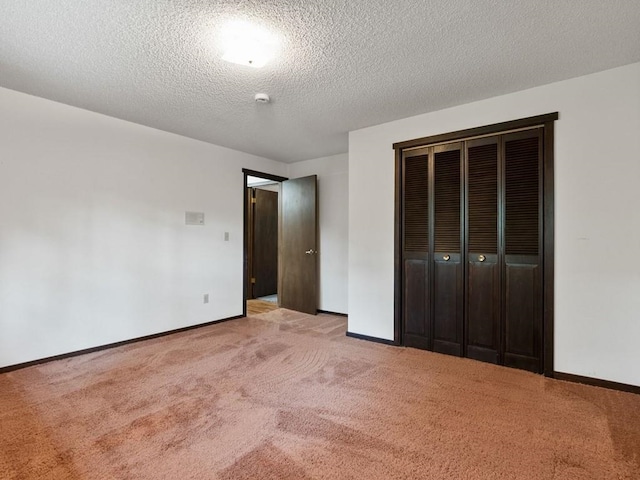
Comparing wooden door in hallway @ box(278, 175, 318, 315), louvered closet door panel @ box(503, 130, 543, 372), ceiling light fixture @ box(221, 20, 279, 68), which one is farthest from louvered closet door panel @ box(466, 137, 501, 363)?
wooden door in hallway @ box(278, 175, 318, 315)

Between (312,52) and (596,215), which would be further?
(596,215)

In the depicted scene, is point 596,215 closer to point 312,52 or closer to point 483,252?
point 483,252

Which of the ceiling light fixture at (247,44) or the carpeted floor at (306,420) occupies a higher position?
the ceiling light fixture at (247,44)

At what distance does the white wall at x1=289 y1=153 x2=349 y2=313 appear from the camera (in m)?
5.00

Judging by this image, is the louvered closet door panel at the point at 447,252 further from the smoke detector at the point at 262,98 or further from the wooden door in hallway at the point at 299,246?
the wooden door in hallway at the point at 299,246

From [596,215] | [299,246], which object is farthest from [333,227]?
[596,215]

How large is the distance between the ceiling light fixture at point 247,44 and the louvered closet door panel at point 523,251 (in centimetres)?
213

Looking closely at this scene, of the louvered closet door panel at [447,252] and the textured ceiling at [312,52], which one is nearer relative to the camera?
the textured ceiling at [312,52]

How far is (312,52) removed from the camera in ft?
7.43

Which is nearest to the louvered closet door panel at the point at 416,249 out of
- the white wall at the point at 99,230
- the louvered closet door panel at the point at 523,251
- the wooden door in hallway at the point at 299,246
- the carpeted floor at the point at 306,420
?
the carpeted floor at the point at 306,420

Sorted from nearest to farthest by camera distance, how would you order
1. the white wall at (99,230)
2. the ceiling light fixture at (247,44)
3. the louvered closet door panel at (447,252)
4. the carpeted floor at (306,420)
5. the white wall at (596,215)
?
the carpeted floor at (306,420) → the ceiling light fixture at (247,44) → the white wall at (596,215) → the white wall at (99,230) → the louvered closet door panel at (447,252)

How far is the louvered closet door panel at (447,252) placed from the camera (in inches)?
126

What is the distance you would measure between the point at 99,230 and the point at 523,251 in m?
3.98

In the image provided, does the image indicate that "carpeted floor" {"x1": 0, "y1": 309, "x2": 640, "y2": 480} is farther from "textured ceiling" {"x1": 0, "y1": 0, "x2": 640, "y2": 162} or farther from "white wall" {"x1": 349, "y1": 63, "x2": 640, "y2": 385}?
"textured ceiling" {"x1": 0, "y1": 0, "x2": 640, "y2": 162}
